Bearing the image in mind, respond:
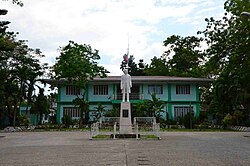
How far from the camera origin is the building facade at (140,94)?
39812 millimetres

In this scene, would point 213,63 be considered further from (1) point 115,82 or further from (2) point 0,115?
(2) point 0,115

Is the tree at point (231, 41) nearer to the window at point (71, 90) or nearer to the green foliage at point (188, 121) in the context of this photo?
the green foliage at point (188, 121)

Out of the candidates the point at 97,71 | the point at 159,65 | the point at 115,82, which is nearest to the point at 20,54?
the point at 97,71

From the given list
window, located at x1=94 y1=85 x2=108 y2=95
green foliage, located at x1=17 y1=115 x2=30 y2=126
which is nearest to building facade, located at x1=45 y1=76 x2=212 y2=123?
window, located at x1=94 y1=85 x2=108 y2=95

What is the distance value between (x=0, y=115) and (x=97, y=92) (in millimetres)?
10768

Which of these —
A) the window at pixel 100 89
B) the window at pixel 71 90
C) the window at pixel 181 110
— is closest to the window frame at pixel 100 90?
the window at pixel 100 89

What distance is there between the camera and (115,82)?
39688mm

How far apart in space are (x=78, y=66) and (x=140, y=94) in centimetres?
825

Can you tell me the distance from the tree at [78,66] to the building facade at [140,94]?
2514 mm

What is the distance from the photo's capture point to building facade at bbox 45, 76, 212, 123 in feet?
131

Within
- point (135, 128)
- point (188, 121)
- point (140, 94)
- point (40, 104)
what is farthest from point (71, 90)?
point (135, 128)

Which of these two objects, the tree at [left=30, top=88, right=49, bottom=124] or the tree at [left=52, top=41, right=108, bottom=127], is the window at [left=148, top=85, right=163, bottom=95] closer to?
the tree at [left=52, top=41, right=108, bottom=127]

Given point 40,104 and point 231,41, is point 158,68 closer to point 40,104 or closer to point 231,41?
point 40,104

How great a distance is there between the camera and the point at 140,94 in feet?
131
